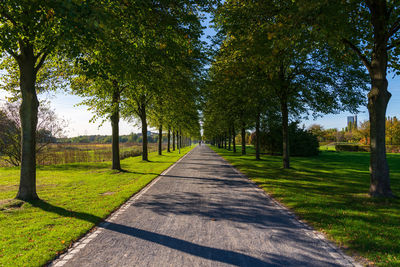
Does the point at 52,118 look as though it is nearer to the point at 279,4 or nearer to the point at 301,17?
the point at 279,4

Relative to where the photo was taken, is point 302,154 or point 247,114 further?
point 302,154

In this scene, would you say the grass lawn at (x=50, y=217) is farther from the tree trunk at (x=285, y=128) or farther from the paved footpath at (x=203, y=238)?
the tree trunk at (x=285, y=128)

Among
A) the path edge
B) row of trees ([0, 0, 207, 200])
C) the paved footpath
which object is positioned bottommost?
the path edge

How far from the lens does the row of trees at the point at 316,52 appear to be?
5.86 metres

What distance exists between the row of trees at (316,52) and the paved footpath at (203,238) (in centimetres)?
444

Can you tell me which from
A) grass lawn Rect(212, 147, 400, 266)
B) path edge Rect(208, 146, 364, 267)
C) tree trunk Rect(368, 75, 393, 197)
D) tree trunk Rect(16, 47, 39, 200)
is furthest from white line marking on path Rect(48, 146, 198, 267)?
tree trunk Rect(368, 75, 393, 197)

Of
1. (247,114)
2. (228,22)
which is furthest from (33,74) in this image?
(247,114)

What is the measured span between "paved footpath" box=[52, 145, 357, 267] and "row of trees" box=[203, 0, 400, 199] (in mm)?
4437

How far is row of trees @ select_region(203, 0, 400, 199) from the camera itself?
5.86 m

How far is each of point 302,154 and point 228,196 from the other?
25.8 meters

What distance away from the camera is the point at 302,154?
30.4m

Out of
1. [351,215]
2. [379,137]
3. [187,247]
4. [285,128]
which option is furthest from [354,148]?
[187,247]

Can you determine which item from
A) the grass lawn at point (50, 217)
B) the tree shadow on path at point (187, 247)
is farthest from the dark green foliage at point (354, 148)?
the tree shadow on path at point (187, 247)

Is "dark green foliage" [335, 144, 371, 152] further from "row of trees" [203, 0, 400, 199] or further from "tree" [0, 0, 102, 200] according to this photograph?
"tree" [0, 0, 102, 200]
